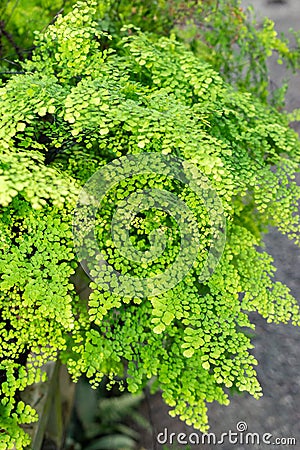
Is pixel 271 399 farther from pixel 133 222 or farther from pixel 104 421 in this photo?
pixel 133 222

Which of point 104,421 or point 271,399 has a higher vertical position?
point 271,399

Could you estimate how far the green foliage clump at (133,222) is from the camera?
68.9 inches

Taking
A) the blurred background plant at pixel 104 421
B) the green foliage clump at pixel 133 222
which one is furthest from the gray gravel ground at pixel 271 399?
the green foliage clump at pixel 133 222

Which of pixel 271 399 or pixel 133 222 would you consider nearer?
pixel 133 222

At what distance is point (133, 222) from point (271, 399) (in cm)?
210

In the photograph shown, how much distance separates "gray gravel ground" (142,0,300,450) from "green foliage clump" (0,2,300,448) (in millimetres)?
1242

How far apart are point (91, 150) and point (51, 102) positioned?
0.53 m

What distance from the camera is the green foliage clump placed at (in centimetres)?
175

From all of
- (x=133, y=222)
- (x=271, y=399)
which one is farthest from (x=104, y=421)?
(x=133, y=222)

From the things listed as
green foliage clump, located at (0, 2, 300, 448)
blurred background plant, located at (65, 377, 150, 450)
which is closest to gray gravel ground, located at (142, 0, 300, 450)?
blurred background plant, located at (65, 377, 150, 450)

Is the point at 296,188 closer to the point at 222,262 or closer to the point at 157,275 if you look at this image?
the point at 222,262

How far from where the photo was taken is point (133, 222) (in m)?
1.94

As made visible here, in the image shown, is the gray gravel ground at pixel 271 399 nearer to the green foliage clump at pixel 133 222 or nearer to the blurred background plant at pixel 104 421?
the blurred background plant at pixel 104 421

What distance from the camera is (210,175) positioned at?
1.90 meters
